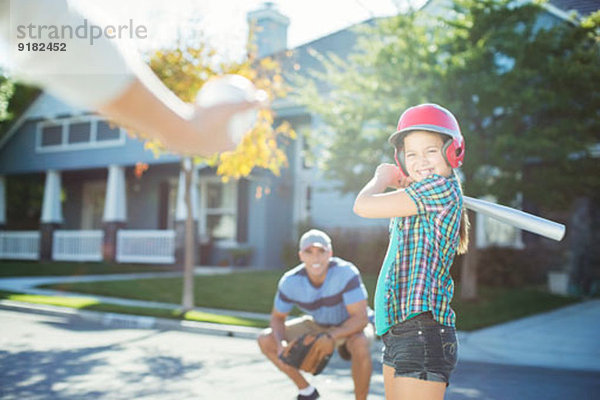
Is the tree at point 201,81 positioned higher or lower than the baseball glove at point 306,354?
higher

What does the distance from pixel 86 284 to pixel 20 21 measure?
1560 centimetres

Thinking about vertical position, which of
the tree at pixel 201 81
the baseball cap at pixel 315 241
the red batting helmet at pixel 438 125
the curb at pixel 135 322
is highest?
the tree at pixel 201 81

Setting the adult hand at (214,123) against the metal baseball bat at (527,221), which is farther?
the metal baseball bat at (527,221)

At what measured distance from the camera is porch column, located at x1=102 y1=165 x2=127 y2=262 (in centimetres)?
2289

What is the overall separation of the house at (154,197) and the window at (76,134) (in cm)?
4

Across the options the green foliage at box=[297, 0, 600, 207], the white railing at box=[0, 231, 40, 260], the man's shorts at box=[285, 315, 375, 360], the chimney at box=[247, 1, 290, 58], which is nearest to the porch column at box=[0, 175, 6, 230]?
the white railing at box=[0, 231, 40, 260]

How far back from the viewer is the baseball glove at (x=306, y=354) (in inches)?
211

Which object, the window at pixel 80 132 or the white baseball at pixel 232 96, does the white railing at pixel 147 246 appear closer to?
the window at pixel 80 132

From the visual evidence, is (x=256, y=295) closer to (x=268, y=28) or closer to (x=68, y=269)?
(x=68, y=269)

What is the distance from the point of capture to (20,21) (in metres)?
1.24

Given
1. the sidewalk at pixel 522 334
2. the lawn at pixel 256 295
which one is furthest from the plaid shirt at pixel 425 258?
the lawn at pixel 256 295

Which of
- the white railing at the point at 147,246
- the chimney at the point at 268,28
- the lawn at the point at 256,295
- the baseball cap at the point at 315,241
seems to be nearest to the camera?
the baseball cap at the point at 315,241

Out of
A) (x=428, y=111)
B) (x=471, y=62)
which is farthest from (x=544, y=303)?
(x=428, y=111)

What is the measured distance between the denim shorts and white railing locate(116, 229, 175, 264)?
62.9 feet
